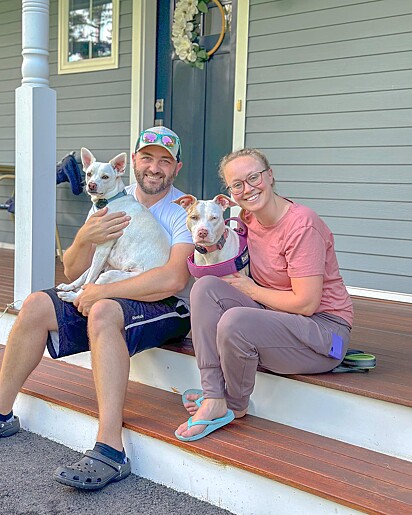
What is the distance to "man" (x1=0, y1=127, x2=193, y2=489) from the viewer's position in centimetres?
207

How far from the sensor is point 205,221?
2.22 metres

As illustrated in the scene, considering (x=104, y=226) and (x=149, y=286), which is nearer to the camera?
(x=149, y=286)

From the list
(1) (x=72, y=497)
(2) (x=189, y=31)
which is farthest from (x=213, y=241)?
(2) (x=189, y=31)

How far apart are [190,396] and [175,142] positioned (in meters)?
1.04

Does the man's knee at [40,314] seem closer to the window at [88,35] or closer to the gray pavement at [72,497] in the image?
the gray pavement at [72,497]

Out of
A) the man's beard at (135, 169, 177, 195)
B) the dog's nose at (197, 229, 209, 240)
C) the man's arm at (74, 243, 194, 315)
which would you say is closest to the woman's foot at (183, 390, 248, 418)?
the man's arm at (74, 243, 194, 315)

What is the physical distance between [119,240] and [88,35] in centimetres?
353

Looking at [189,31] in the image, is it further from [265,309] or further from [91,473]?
[91,473]

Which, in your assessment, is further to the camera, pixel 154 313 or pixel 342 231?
pixel 342 231

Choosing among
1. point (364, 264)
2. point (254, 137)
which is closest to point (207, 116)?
point (254, 137)

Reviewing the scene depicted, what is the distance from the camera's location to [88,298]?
7.59ft

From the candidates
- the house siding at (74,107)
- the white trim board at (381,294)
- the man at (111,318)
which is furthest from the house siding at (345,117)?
the man at (111,318)

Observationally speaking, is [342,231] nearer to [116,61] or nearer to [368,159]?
[368,159]

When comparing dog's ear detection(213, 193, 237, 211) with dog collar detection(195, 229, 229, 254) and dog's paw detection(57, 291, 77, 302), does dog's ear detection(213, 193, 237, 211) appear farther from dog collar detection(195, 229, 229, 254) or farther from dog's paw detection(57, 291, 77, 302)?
dog's paw detection(57, 291, 77, 302)
